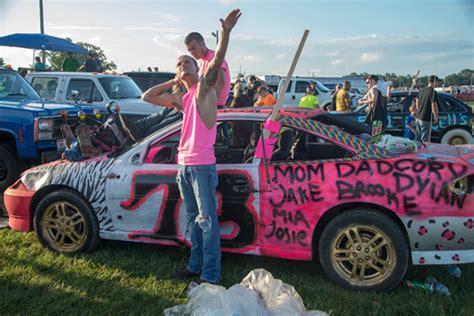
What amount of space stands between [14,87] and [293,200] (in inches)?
242

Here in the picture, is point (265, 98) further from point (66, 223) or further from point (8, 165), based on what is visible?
point (66, 223)

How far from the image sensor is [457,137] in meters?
11.0

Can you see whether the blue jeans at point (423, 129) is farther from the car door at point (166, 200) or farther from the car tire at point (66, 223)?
the car tire at point (66, 223)

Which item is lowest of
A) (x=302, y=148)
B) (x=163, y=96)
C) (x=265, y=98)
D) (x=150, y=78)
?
Answer: (x=302, y=148)

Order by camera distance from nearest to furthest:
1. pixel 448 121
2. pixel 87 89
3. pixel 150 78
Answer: pixel 87 89 → pixel 448 121 → pixel 150 78

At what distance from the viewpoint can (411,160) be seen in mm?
3523

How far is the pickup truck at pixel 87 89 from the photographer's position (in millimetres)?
9359

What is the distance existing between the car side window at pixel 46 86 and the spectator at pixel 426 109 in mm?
7652

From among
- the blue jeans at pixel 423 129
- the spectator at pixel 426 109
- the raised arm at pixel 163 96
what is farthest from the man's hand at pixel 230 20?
the blue jeans at pixel 423 129

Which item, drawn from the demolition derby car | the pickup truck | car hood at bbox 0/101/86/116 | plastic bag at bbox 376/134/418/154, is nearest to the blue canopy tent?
the pickup truck

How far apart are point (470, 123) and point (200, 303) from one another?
9.99 metres

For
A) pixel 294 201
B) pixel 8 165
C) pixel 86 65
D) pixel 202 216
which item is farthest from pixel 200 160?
pixel 86 65

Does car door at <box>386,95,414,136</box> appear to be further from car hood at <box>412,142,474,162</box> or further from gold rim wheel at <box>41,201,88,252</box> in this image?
gold rim wheel at <box>41,201,88,252</box>

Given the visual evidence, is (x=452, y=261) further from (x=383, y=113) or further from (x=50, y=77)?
(x=50, y=77)
